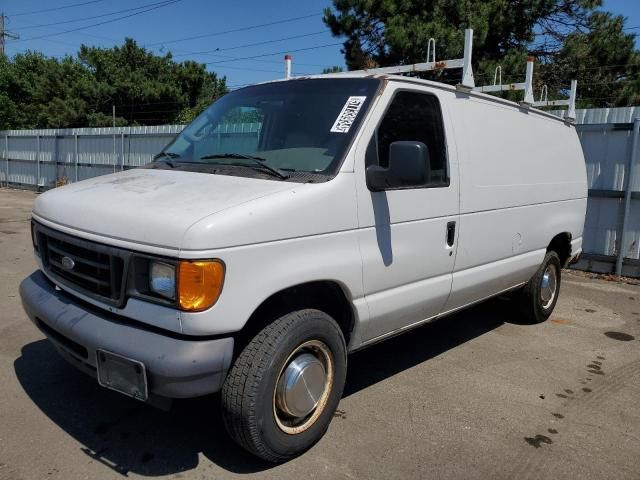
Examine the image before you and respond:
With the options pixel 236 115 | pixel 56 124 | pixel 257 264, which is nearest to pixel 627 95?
pixel 236 115

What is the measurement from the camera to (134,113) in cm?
3212

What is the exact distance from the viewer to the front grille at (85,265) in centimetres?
273

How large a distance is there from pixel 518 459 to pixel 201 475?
6.02 feet

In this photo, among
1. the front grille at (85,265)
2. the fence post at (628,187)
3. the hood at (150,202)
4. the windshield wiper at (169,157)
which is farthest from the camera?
the fence post at (628,187)

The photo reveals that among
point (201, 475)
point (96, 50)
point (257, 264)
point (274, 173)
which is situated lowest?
point (201, 475)

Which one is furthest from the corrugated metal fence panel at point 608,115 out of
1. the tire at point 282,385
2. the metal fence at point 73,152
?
the metal fence at point 73,152

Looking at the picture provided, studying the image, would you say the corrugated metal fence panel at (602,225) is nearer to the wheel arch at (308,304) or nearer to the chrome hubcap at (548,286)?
the chrome hubcap at (548,286)

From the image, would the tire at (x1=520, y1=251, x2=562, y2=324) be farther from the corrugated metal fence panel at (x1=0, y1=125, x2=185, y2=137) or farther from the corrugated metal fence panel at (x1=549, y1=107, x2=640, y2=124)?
the corrugated metal fence panel at (x1=0, y1=125, x2=185, y2=137)

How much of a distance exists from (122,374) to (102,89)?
104ft

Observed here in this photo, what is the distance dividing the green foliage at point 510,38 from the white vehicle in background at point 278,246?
38.8 feet

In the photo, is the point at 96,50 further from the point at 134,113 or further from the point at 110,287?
the point at 110,287

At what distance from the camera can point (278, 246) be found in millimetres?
2787

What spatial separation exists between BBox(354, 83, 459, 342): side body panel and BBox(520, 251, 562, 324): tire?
6.49ft

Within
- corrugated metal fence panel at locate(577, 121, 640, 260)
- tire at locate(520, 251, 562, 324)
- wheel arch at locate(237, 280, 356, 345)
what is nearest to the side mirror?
wheel arch at locate(237, 280, 356, 345)
